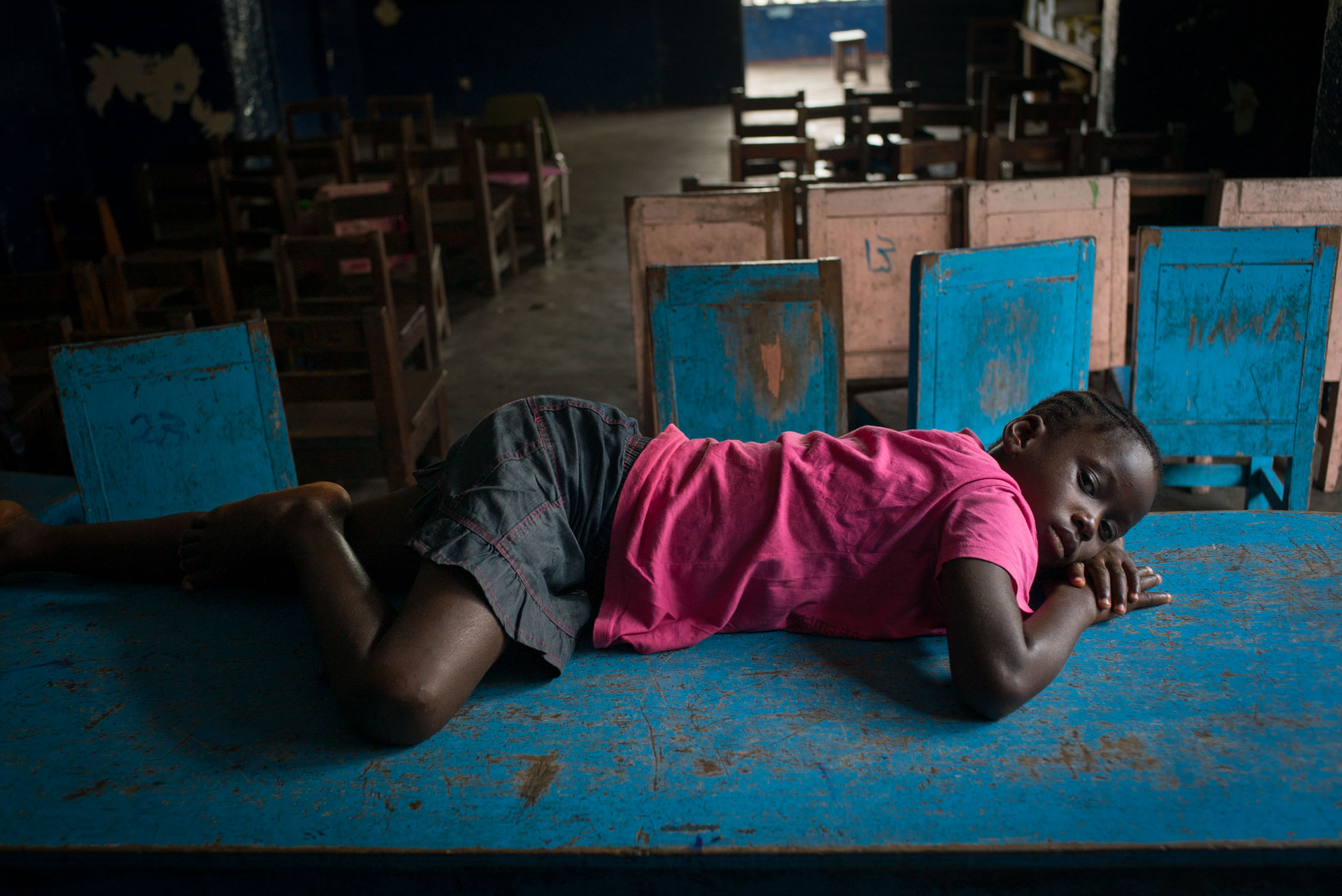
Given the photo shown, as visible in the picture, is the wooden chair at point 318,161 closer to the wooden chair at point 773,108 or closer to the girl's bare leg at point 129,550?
the wooden chair at point 773,108

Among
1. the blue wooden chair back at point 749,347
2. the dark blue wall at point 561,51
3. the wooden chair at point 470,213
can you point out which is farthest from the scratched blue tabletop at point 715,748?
the dark blue wall at point 561,51

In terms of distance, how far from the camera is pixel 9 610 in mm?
1711

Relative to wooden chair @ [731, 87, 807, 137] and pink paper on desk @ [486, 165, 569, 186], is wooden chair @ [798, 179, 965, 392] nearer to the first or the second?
wooden chair @ [731, 87, 807, 137]

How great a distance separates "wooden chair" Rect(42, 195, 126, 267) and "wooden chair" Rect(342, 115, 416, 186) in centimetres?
159

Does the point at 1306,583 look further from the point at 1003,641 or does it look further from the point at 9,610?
the point at 9,610

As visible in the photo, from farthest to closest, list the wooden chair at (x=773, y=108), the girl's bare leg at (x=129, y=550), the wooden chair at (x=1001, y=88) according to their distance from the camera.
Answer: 1. the wooden chair at (x=1001, y=88)
2. the wooden chair at (x=773, y=108)
3. the girl's bare leg at (x=129, y=550)

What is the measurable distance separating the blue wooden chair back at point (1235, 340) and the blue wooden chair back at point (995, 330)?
0.16 metres

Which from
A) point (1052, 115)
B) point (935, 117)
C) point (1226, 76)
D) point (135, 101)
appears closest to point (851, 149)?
point (935, 117)

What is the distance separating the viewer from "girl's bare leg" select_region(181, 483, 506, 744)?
127 centimetres

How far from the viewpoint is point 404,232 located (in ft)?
13.6

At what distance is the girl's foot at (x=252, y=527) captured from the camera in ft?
5.26

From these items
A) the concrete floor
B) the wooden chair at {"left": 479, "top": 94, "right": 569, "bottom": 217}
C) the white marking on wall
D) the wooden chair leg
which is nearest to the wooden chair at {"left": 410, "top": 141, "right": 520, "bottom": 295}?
the concrete floor

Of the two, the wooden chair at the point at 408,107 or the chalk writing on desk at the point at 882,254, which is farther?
the wooden chair at the point at 408,107

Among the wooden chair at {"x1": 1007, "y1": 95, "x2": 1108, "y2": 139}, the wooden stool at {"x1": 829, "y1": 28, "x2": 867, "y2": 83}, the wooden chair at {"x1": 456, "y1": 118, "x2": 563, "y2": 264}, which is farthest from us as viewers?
the wooden stool at {"x1": 829, "y1": 28, "x2": 867, "y2": 83}
